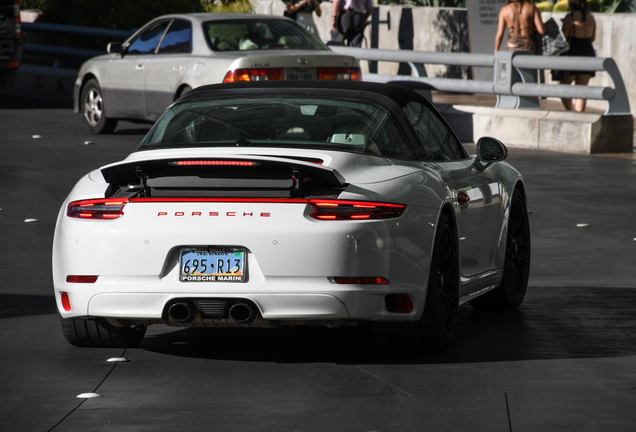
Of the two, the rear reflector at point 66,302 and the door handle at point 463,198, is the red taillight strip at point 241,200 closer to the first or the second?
the rear reflector at point 66,302

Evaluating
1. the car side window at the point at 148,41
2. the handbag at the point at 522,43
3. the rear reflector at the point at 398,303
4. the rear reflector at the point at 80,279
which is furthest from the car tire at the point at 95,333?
the handbag at the point at 522,43

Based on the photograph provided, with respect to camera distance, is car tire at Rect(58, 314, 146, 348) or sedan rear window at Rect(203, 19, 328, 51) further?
sedan rear window at Rect(203, 19, 328, 51)

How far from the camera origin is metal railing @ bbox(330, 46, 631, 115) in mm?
16484

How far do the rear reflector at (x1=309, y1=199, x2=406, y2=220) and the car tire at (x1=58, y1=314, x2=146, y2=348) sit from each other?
52.1 inches

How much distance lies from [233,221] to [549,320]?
2382mm

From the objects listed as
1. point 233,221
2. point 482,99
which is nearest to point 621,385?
point 233,221

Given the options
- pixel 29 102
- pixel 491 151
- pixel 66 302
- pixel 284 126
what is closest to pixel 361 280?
pixel 284 126

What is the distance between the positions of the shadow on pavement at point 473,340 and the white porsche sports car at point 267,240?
8.0 inches

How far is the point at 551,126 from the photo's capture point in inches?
664

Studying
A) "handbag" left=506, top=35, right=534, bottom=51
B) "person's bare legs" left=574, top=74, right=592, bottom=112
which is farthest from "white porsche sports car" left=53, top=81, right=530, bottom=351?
"handbag" left=506, top=35, right=534, bottom=51

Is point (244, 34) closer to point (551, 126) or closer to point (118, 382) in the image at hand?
point (551, 126)

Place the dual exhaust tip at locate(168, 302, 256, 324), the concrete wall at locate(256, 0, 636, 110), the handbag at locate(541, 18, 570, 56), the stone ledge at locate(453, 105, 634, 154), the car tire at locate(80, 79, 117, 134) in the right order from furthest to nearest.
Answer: the concrete wall at locate(256, 0, 636, 110) → the handbag at locate(541, 18, 570, 56) → the car tire at locate(80, 79, 117, 134) → the stone ledge at locate(453, 105, 634, 154) → the dual exhaust tip at locate(168, 302, 256, 324)

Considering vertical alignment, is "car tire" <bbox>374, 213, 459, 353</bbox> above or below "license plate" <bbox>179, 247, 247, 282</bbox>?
below

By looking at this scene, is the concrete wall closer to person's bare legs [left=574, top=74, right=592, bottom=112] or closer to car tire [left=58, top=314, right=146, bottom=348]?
person's bare legs [left=574, top=74, right=592, bottom=112]
